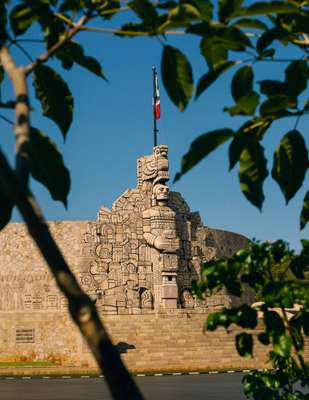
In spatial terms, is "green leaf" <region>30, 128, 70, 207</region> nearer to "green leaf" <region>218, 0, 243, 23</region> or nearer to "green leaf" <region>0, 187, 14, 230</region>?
"green leaf" <region>0, 187, 14, 230</region>

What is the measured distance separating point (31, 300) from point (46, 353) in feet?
8.26

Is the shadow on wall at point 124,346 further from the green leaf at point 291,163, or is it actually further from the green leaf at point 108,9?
the green leaf at point 108,9

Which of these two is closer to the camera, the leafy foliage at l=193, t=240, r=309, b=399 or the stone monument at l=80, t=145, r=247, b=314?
the leafy foliage at l=193, t=240, r=309, b=399

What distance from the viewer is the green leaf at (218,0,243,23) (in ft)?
5.56

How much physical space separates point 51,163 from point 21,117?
344 millimetres

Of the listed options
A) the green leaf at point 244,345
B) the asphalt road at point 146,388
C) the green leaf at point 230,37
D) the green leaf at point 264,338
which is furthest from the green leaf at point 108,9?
the asphalt road at point 146,388

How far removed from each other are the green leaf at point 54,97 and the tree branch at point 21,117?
341 millimetres

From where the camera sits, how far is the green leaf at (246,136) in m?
1.92

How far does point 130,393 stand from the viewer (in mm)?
1314

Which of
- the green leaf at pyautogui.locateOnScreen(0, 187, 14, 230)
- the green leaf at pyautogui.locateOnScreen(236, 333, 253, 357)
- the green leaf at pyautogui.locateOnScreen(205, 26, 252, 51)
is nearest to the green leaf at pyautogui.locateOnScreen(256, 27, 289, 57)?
the green leaf at pyautogui.locateOnScreen(205, 26, 252, 51)

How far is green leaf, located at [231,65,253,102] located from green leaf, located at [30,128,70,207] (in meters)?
0.52

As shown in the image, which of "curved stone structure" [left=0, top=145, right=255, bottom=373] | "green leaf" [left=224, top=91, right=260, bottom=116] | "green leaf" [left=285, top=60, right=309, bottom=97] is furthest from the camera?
"curved stone structure" [left=0, top=145, right=255, bottom=373]

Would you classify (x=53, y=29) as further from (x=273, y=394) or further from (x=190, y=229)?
(x=190, y=229)

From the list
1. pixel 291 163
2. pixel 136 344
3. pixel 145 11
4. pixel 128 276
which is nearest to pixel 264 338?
→ pixel 291 163
